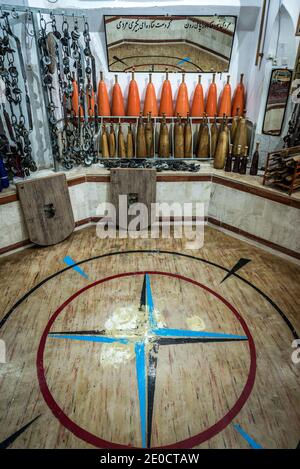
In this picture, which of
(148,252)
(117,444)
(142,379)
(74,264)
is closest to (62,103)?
(74,264)

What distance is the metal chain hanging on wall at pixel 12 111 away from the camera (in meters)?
3.89

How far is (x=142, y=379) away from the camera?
2.44 m

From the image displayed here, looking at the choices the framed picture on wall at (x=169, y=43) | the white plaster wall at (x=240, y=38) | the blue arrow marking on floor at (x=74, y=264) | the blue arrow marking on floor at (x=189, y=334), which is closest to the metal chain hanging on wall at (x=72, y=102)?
the white plaster wall at (x=240, y=38)

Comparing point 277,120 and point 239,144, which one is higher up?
point 277,120

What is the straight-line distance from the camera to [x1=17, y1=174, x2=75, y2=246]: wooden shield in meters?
4.07

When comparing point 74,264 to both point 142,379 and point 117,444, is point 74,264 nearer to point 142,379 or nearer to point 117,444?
point 142,379

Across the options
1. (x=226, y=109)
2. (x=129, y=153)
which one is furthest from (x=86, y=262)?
(x=226, y=109)

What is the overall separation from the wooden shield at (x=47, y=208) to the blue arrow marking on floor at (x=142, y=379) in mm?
2343

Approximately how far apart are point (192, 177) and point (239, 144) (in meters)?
1.04

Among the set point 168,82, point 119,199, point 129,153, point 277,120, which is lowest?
point 119,199
